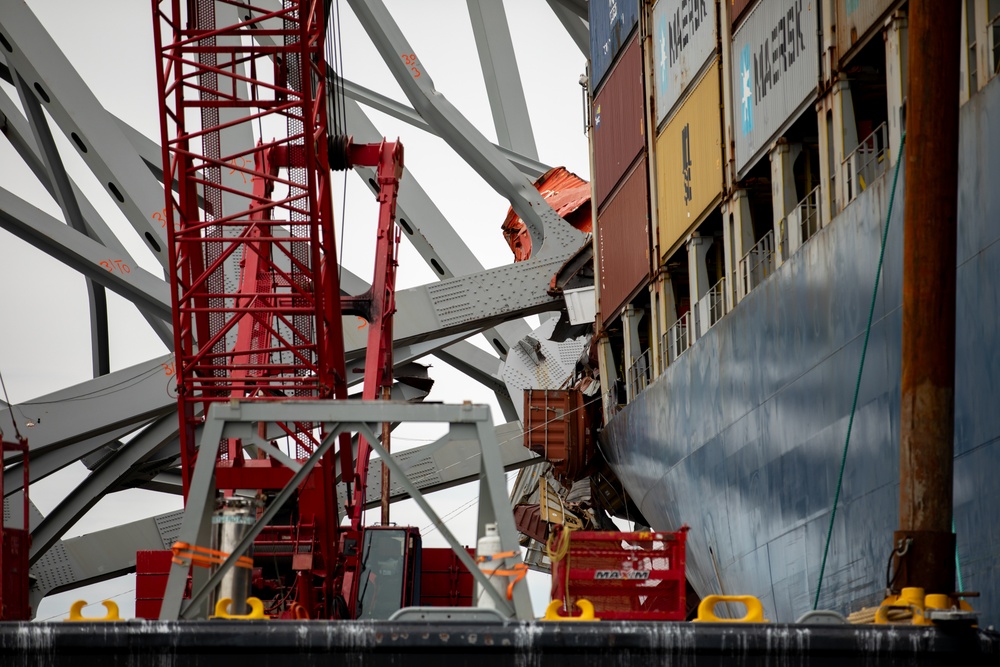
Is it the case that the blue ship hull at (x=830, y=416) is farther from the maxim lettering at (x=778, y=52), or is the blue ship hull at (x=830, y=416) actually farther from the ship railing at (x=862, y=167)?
the maxim lettering at (x=778, y=52)

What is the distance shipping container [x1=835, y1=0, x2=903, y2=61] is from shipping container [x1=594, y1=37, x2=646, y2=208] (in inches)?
411

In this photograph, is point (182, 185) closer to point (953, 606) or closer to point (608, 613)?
point (608, 613)

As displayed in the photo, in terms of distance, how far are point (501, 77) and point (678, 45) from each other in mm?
22047

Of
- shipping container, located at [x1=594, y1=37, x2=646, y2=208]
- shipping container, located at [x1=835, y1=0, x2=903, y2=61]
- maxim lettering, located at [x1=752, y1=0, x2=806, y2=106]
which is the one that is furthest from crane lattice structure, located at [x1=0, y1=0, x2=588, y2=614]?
shipping container, located at [x1=835, y1=0, x2=903, y2=61]

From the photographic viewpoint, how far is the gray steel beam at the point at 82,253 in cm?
3612

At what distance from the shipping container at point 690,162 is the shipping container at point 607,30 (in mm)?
4561

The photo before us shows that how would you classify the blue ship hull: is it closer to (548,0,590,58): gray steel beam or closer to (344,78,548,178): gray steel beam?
(344,78,548,178): gray steel beam

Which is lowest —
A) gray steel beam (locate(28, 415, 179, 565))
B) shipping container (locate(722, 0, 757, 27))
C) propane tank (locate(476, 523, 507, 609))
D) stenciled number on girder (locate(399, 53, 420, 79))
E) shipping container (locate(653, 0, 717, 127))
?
propane tank (locate(476, 523, 507, 609))

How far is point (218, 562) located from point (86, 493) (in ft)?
102

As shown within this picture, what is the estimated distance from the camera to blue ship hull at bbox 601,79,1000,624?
14250 mm

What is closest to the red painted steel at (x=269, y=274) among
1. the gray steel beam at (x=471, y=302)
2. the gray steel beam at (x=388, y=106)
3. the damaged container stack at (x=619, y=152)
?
the damaged container stack at (x=619, y=152)

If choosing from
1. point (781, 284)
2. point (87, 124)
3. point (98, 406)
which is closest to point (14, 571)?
point (98, 406)

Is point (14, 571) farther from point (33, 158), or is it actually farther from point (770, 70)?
point (770, 70)

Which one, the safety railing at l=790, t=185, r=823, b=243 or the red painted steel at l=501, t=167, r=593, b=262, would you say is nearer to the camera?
the safety railing at l=790, t=185, r=823, b=243
